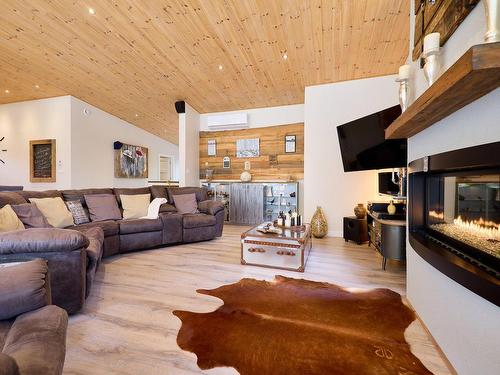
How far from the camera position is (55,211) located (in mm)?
3008

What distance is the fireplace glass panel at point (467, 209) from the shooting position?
4.13 ft

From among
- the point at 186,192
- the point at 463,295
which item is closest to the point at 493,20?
the point at 463,295

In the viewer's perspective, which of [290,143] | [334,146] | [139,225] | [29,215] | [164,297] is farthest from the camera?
[290,143]

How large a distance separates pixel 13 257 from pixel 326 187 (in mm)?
4278

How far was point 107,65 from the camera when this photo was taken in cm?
400

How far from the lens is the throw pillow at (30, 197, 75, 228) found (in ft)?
9.63

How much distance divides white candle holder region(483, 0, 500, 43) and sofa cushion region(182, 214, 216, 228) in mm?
3660

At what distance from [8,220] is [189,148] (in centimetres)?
367

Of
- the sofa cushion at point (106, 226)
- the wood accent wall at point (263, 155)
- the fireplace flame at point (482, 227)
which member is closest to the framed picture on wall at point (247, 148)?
the wood accent wall at point (263, 155)

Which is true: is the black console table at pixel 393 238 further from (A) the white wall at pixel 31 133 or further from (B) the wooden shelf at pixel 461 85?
(A) the white wall at pixel 31 133

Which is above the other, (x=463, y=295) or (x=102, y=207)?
(x=102, y=207)

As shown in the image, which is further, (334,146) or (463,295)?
(334,146)

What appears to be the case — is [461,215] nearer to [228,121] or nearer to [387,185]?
[387,185]

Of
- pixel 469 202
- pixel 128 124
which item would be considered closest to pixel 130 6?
pixel 469 202
